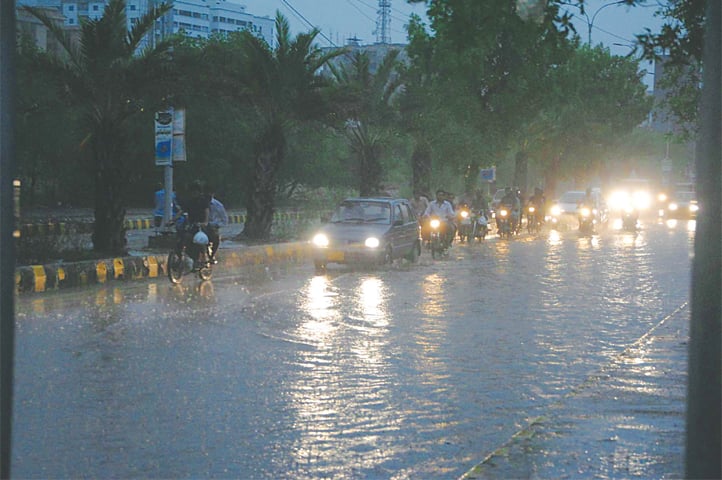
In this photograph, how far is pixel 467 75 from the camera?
28.7 ft

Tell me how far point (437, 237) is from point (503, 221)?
1275cm

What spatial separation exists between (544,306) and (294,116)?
51.1ft

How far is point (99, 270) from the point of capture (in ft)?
67.3

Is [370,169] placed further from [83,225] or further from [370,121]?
[83,225]

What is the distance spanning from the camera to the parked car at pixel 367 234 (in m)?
22.7

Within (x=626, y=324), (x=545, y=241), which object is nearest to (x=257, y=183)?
(x=545, y=241)

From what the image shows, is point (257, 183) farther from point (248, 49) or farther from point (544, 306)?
point (544, 306)

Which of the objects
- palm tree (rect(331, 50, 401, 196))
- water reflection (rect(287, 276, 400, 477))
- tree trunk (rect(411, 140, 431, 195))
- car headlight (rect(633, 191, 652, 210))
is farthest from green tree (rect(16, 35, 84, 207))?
car headlight (rect(633, 191, 652, 210))

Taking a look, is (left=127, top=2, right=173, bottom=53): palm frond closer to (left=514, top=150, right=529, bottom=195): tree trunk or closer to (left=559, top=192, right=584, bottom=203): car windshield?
(left=559, top=192, right=584, bottom=203): car windshield

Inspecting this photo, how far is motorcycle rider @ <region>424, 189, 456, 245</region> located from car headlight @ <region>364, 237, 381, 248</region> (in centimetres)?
584

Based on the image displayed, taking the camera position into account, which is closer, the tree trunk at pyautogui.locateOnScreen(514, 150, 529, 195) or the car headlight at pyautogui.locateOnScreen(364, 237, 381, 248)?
the car headlight at pyautogui.locateOnScreen(364, 237, 381, 248)

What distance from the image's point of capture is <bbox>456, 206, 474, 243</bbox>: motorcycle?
3634 cm

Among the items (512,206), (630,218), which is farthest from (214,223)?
(630,218)

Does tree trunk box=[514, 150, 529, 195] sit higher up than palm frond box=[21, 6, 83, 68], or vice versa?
palm frond box=[21, 6, 83, 68]
